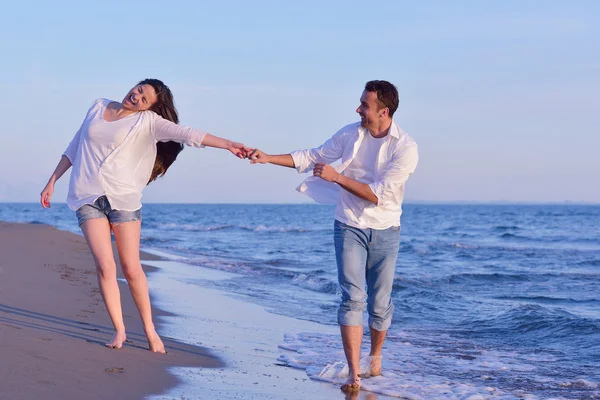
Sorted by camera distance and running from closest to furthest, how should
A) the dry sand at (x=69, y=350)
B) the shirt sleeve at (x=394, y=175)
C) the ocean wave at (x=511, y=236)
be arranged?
the dry sand at (x=69, y=350)
the shirt sleeve at (x=394, y=175)
the ocean wave at (x=511, y=236)

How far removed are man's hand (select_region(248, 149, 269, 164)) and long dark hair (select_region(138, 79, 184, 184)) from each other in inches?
20.8

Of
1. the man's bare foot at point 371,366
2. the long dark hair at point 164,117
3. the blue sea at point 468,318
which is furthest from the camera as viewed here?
the blue sea at point 468,318

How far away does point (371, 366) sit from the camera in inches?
205

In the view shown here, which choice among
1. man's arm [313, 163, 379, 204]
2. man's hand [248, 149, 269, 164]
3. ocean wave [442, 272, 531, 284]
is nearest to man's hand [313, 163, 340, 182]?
man's arm [313, 163, 379, 204]

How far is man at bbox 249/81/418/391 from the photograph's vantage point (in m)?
4.70

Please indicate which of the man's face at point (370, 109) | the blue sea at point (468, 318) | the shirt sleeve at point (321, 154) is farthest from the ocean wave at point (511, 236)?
the man's face at point (370, 109)

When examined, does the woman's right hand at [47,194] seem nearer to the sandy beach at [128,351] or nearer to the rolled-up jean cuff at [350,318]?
the sandy beach at [128,351]

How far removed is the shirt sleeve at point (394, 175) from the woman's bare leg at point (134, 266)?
1.61 meters

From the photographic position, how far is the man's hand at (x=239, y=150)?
4.91m

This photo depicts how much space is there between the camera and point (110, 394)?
382 centimetres

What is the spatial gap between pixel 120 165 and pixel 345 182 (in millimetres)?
1484

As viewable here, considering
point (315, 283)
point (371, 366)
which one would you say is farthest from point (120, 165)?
point (315, 283)

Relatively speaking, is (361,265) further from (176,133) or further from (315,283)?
(315,283)

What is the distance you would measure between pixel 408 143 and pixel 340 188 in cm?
55
